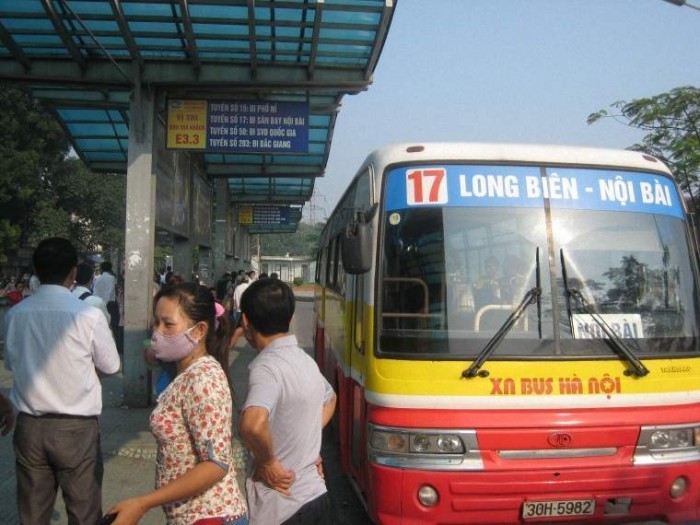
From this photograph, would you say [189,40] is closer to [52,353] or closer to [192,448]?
[52,353]

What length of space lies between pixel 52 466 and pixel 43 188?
37.5 meters

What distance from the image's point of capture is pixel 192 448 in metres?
2.43

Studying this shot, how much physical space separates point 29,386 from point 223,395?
1374mm

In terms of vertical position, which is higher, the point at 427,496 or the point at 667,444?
the point at 667,444

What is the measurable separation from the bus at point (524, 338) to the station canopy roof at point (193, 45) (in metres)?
4.30

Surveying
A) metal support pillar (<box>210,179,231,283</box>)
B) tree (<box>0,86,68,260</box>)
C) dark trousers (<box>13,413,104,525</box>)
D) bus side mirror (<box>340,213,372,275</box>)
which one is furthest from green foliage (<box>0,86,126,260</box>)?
dark trousers (<box>13,413,104,525</box>)

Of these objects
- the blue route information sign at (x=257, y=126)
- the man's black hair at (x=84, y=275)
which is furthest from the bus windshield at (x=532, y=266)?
the blue route information sign at (x=257, y=126)

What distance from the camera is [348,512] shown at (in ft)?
18.1

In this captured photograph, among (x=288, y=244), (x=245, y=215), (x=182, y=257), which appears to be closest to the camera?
(x=182, y=257)

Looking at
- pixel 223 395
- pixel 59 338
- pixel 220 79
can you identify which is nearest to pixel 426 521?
pixel 223 395

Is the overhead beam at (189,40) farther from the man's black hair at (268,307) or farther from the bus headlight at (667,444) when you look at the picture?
the bus headlight at (667,444)

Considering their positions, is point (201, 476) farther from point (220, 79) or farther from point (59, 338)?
point (220, 79)

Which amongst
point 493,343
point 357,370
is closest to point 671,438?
point 493,343

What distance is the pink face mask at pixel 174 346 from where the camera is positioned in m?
A: 2.62
